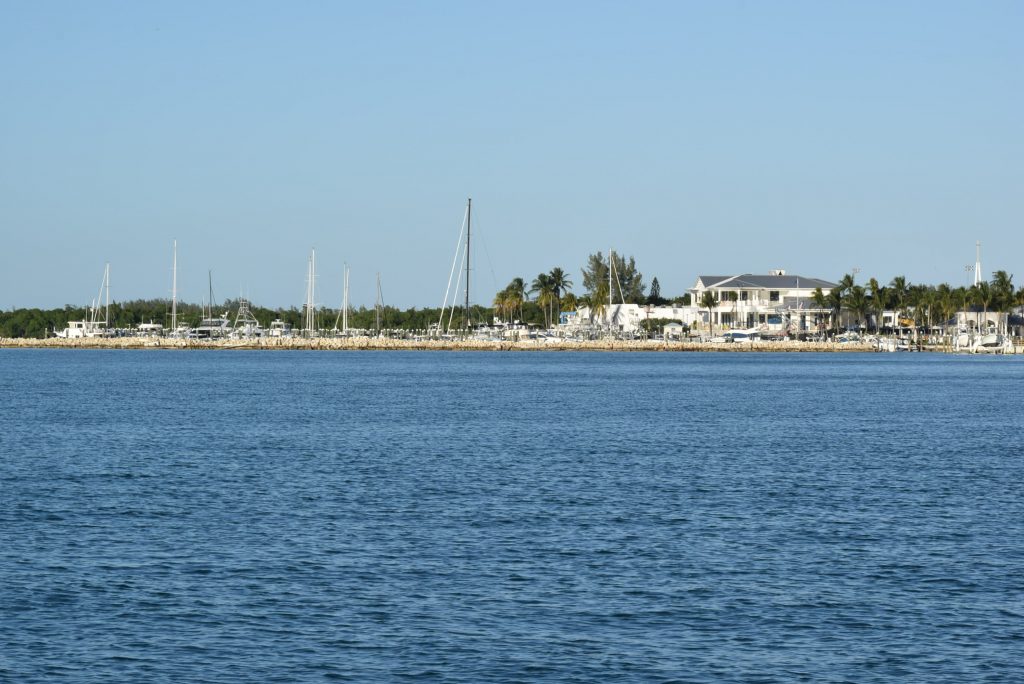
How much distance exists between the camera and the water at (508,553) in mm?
20250

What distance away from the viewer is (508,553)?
27969 millimetres

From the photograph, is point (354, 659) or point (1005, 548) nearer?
point (354, 659)

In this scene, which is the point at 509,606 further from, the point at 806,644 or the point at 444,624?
the point at 806,644

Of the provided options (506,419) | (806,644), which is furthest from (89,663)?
(506,419)

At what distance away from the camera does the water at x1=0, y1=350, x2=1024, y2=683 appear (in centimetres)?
2025

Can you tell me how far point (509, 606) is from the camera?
23.2 meters

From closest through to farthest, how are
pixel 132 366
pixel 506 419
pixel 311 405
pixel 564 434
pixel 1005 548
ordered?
pixel 1005 548 < pixel 564 434 < pixel 506 419 < pixel 311 405 < pixel 132 366

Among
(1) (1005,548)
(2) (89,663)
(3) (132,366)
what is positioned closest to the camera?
(2) (89,663)

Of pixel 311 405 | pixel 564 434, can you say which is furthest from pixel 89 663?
pixel 311 405

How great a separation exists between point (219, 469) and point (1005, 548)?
24871 millimetres

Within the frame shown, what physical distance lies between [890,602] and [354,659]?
9.47m

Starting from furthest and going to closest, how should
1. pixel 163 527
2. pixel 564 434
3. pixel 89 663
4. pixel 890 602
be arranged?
pixel 564 434 → pixel 163 527 → pixel 890 602 → pixel 89 663

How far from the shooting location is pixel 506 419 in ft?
224

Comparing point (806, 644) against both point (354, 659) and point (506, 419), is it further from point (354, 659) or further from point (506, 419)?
point (506, 419)
